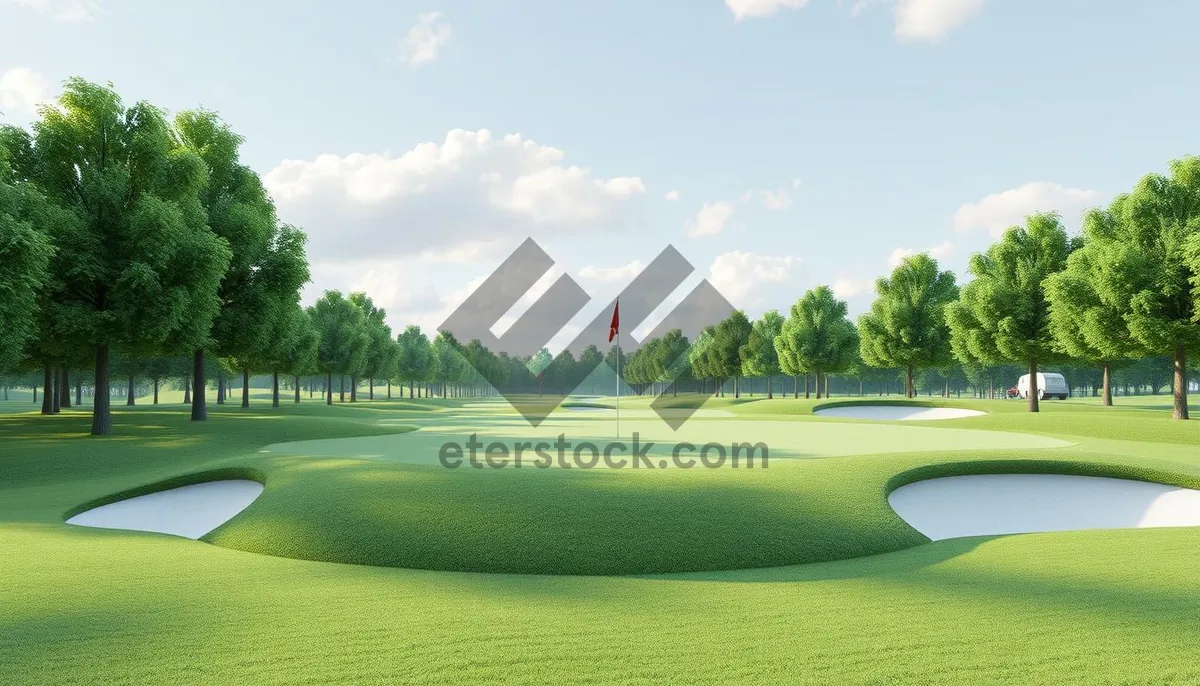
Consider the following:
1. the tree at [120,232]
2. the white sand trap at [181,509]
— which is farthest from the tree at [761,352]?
the white sand trap at [181,509]

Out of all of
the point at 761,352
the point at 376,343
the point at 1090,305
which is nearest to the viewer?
the point at 1090,305

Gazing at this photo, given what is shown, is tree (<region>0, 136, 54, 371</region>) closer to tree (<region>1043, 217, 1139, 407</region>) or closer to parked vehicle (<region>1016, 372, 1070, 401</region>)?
tree (<region>1043, 217, 1139, 407</region>)

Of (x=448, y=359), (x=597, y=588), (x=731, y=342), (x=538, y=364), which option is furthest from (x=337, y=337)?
(x=597, y=588)

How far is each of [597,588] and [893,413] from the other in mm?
41341

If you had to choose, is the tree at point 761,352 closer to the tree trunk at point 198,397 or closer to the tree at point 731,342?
the tree at point 731,342

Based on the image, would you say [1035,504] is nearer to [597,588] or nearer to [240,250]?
[597,588]

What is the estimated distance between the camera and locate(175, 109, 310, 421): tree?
100 ft

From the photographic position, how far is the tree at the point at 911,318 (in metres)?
53.1

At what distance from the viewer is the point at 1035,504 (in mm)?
13602

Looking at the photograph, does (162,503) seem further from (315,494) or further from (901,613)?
(901,613)

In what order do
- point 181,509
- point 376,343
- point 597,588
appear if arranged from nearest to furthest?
1. point 597,588
2. point 181,509
3. point 376,343

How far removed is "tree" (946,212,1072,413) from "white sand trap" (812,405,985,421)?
14.5 feet

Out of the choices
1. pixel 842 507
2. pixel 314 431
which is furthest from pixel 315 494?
pixel 314 431

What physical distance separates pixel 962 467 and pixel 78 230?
30.0 meters
